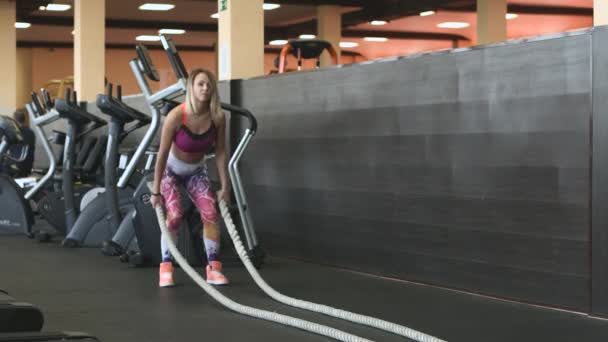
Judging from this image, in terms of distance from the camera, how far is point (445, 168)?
5.21m

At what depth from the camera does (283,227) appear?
6.90 m

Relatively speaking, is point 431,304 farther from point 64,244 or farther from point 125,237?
point 64,244

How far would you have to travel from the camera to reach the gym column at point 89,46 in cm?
1170

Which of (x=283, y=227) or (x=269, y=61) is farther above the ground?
(x=269, y=61)

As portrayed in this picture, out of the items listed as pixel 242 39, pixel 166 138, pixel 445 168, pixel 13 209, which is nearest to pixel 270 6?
pixel 13 209

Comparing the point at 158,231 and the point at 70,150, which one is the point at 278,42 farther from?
the point at 158,231

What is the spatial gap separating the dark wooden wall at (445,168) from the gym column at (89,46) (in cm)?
535

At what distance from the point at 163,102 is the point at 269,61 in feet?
57.3

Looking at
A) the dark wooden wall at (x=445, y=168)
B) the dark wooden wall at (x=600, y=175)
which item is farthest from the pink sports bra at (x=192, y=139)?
the dark wooden wall at (x=600, y=175)

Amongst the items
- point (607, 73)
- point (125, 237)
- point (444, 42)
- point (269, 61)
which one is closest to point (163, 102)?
point (125, 237)

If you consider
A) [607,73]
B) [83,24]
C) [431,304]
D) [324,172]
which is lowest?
[431,304]

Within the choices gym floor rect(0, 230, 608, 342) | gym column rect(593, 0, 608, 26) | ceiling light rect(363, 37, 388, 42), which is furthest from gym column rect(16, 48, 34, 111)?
gym column rect(593, 0, 608, 26)

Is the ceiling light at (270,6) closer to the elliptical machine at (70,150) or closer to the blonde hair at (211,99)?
the elliptical machine at (70,150)

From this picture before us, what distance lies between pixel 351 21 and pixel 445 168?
12577 millimetres
